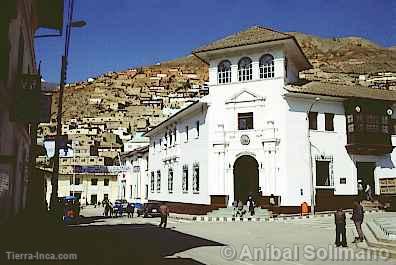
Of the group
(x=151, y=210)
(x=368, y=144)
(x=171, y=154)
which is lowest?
(x=151, y=210)

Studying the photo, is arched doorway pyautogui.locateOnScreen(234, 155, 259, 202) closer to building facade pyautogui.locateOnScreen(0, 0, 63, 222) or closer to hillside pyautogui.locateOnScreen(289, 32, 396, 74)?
building facade pyautogui.locateOnScreen(0, 0, 63, 222)

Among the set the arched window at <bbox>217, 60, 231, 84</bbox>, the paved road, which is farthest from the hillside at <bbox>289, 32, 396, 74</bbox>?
the paved road

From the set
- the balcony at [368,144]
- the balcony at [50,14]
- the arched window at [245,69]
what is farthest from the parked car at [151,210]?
the balcony at [50,14]

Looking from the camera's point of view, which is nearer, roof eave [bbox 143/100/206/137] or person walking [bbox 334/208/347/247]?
person walking [bbox 334/208/347/247]

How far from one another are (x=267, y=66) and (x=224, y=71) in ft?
9.84

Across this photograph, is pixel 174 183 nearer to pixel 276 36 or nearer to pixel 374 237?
pixel 276 36

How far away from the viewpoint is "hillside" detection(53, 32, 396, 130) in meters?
114

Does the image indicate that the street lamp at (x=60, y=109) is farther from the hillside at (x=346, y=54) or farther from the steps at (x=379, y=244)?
the hillside at (x=346, y=54)

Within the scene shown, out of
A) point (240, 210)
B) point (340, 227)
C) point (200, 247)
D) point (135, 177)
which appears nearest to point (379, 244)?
point (340, 227)

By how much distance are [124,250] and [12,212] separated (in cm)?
415

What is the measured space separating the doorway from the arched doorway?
7.26 m

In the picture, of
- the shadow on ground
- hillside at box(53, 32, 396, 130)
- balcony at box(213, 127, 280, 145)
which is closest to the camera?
the shadow on ground

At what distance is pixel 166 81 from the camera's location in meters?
163

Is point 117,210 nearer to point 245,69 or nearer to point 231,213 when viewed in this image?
point 231,213
